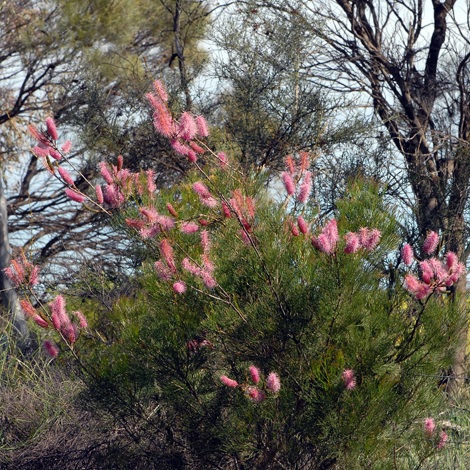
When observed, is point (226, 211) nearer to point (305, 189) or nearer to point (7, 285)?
point (305, 189)

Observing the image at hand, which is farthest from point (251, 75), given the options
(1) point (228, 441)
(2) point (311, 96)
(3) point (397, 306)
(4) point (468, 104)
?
(1) point (228, 441)

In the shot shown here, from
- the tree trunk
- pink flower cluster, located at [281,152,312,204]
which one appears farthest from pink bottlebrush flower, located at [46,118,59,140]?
the tree trunk

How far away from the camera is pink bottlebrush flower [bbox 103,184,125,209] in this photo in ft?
11.6

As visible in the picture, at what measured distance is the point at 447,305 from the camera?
3490 mm

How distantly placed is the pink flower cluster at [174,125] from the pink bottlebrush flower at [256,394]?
121cm

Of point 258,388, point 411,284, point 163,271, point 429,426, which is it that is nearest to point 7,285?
point 163,271

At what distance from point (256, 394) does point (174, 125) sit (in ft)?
4.61

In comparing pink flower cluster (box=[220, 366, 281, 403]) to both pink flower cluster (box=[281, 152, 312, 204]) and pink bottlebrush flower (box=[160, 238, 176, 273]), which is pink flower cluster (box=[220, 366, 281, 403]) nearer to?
pink bottlebrush flower (box=[160, 238, 176, 273])

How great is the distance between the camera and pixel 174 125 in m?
2.90

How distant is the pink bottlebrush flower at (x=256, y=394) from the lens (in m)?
3.07

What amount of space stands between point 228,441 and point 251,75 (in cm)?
578

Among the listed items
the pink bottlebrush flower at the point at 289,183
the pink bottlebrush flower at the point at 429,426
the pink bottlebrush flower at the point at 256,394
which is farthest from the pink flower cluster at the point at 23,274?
the pink bottlebrush flower at the point at 429,426

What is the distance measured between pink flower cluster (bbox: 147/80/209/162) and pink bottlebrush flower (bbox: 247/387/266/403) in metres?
1.21

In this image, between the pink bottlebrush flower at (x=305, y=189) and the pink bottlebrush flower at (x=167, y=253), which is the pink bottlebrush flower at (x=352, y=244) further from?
the pink bottlebrush flower at (x=167, y=253)
